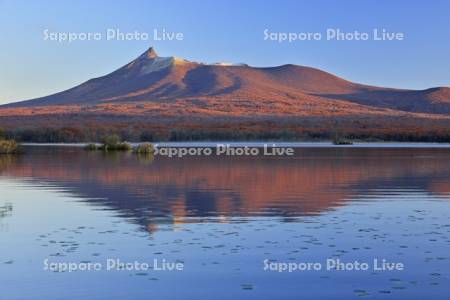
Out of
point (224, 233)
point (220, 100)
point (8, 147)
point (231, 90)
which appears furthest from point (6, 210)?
point (231, 90)

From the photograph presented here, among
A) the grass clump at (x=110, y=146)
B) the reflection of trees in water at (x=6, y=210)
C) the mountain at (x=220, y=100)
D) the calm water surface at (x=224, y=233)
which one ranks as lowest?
the calm water surface at (x=224, y=233)

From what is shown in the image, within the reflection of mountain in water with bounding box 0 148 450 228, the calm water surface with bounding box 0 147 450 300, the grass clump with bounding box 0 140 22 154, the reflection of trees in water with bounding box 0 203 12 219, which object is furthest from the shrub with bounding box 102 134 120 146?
the reflection of trees in water with bounding box 0 203 12 219

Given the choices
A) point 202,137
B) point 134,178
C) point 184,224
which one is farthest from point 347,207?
point 202,137

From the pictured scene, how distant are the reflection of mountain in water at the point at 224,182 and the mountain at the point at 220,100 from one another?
64.7 m

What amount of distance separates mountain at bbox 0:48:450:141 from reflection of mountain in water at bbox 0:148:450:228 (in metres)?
64.7

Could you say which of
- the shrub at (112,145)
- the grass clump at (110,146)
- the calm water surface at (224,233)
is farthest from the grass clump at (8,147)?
the calm water surface at (224,233)

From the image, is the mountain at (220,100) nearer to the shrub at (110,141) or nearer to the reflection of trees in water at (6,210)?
the shrub at (110,141)

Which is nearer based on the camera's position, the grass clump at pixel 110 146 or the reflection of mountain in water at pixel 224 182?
the reflection of mountain in water at pixel 224 182

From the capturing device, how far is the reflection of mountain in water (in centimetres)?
1834

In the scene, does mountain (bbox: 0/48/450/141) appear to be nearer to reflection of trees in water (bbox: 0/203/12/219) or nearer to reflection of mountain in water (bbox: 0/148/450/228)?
reflection of mountain in water (bbox: 0/148/450/228)

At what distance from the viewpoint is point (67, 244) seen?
13.4 m

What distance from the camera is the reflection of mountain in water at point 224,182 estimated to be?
18.3 metres

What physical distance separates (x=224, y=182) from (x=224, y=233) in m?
10.8

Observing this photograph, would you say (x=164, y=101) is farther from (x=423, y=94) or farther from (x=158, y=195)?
(x=158, y=195)
